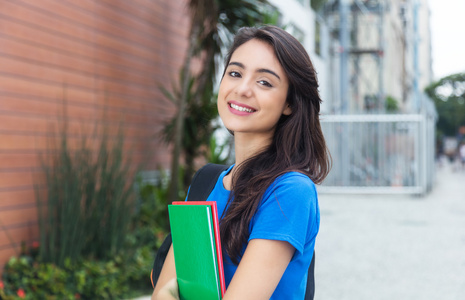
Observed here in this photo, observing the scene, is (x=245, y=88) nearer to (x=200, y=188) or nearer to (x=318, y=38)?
(x=200, y=188)

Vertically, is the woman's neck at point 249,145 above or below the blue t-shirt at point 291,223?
above

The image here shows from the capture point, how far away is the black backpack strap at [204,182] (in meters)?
1.52

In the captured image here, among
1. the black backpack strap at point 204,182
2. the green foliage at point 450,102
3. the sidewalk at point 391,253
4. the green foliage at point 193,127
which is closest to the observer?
the black backpack strap at point 204,182

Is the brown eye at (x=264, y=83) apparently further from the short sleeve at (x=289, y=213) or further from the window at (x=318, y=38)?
the window at (x=318, y=38)

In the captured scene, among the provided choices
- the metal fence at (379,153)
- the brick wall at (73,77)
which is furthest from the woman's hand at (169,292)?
the metal fence at (379,153)

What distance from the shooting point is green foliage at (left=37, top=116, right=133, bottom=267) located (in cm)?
453

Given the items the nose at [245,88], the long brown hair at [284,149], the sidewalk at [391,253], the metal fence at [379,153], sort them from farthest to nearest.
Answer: the metal fence at [379,153] → the sidewalk at [391,253] → the nose at [245,88] → the long brown hair at [284,149]

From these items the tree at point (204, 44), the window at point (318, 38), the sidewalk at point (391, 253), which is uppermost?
the window at point (318, 38)

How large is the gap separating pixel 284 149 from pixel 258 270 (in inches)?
13.3

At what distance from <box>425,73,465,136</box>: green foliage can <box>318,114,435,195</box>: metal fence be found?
123 ft

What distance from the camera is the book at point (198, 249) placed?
1.20 meters

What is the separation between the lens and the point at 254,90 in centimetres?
141

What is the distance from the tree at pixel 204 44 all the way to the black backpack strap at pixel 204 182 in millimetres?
4711

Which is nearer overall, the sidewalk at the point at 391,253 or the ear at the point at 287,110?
the ear at the point at 287,110
